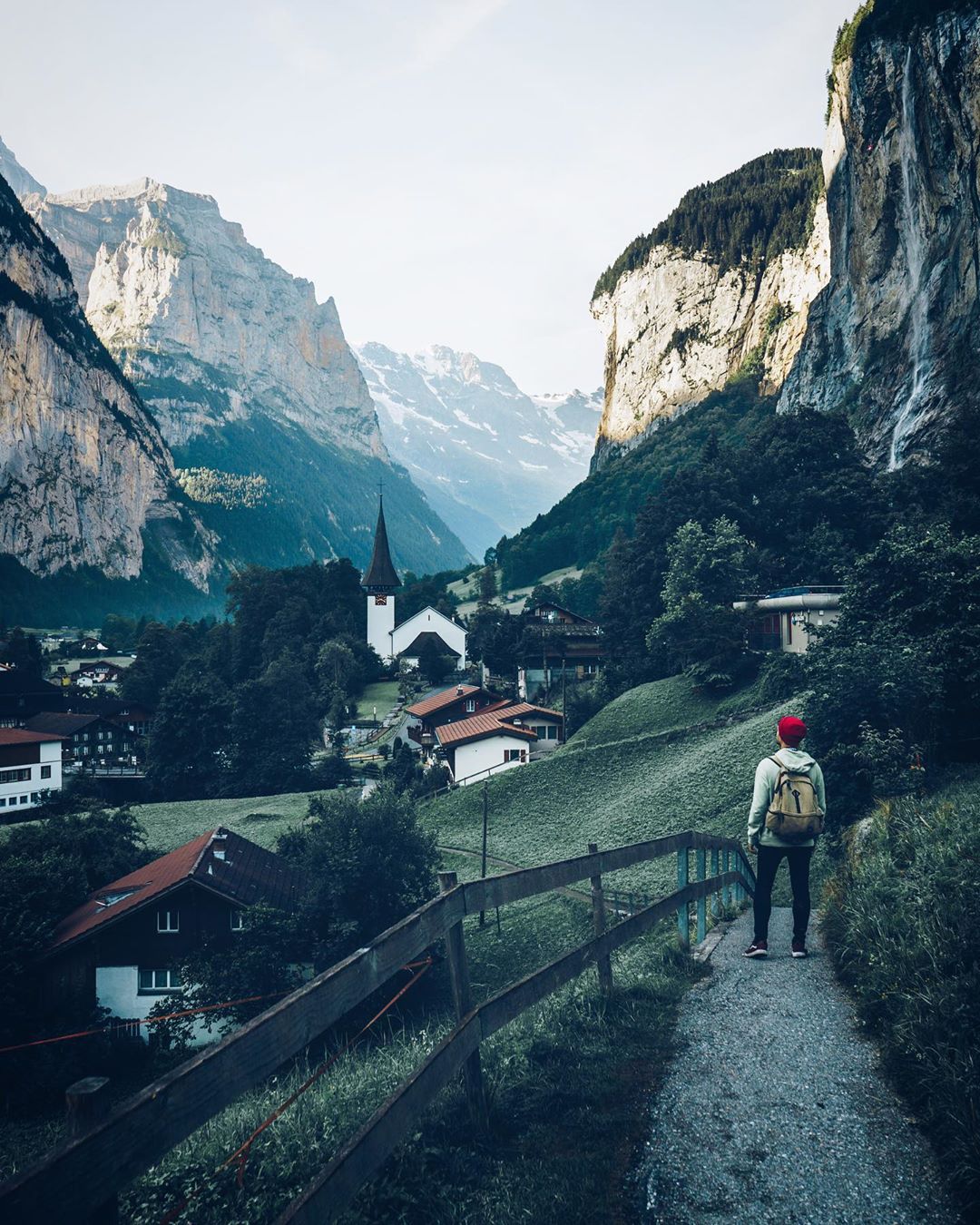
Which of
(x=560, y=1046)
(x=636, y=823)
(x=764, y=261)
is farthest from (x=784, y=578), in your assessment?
(x=764, y=261)

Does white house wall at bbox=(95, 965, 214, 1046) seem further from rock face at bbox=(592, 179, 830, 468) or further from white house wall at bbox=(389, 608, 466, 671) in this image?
rock face at bbox=(592, 179, 830, 468)

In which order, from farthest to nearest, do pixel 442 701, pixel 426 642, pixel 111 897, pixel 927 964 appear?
pixel 426 642
pixel 442 701
pixel 111 897
pixel 927 964

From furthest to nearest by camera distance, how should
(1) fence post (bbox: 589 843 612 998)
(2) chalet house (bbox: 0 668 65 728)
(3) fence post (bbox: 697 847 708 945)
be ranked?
(2) chalet house (bbox: 0 668 65 728), (3) fence post (bbox: 697 847 708 945), (1) fence post (bbox: 589 843 612 998)

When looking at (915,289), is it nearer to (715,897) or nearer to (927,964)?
(715,897)

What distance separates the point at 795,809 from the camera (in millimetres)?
7789

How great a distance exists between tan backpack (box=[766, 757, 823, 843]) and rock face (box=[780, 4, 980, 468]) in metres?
53.7

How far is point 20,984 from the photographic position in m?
29.3

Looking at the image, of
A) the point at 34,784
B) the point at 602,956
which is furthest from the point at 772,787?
the point at 34,784

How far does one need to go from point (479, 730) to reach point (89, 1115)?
173 feet

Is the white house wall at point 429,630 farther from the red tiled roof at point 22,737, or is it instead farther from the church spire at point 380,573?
the red tiled roof at point 22,737

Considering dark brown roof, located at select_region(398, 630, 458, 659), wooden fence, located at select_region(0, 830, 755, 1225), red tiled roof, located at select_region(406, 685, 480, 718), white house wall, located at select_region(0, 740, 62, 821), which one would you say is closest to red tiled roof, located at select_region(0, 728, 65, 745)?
white house wall, located at select_region(0, 740, 62, 821)

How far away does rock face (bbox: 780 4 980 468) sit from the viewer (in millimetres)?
54656

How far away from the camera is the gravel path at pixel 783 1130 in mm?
4055

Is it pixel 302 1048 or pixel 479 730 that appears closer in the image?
pixel 302 1048
